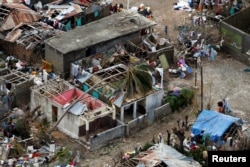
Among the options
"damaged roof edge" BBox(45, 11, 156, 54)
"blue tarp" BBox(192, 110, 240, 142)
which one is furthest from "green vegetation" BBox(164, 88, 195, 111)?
"damaged roof edge" BBox(45, 11, 156, 54)

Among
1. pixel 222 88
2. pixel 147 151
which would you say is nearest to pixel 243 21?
pixel 222 88

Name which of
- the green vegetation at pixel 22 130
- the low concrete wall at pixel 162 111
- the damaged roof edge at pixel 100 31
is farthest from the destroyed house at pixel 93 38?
the low concrete wall at pixel 162 111

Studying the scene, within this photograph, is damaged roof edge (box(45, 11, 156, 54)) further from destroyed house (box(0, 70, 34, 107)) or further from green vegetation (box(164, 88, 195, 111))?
green vegetation (box(164, 88, 195, 111))

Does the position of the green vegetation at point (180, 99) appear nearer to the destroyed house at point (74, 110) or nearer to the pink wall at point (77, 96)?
the destroyed house at point (74, 110)

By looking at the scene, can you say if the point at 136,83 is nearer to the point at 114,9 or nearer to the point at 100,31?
the point at 100,31

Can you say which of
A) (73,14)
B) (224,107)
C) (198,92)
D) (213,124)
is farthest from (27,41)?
(213,124)

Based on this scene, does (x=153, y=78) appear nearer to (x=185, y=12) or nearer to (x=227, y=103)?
(x=227, y=103)

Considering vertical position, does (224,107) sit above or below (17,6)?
below
